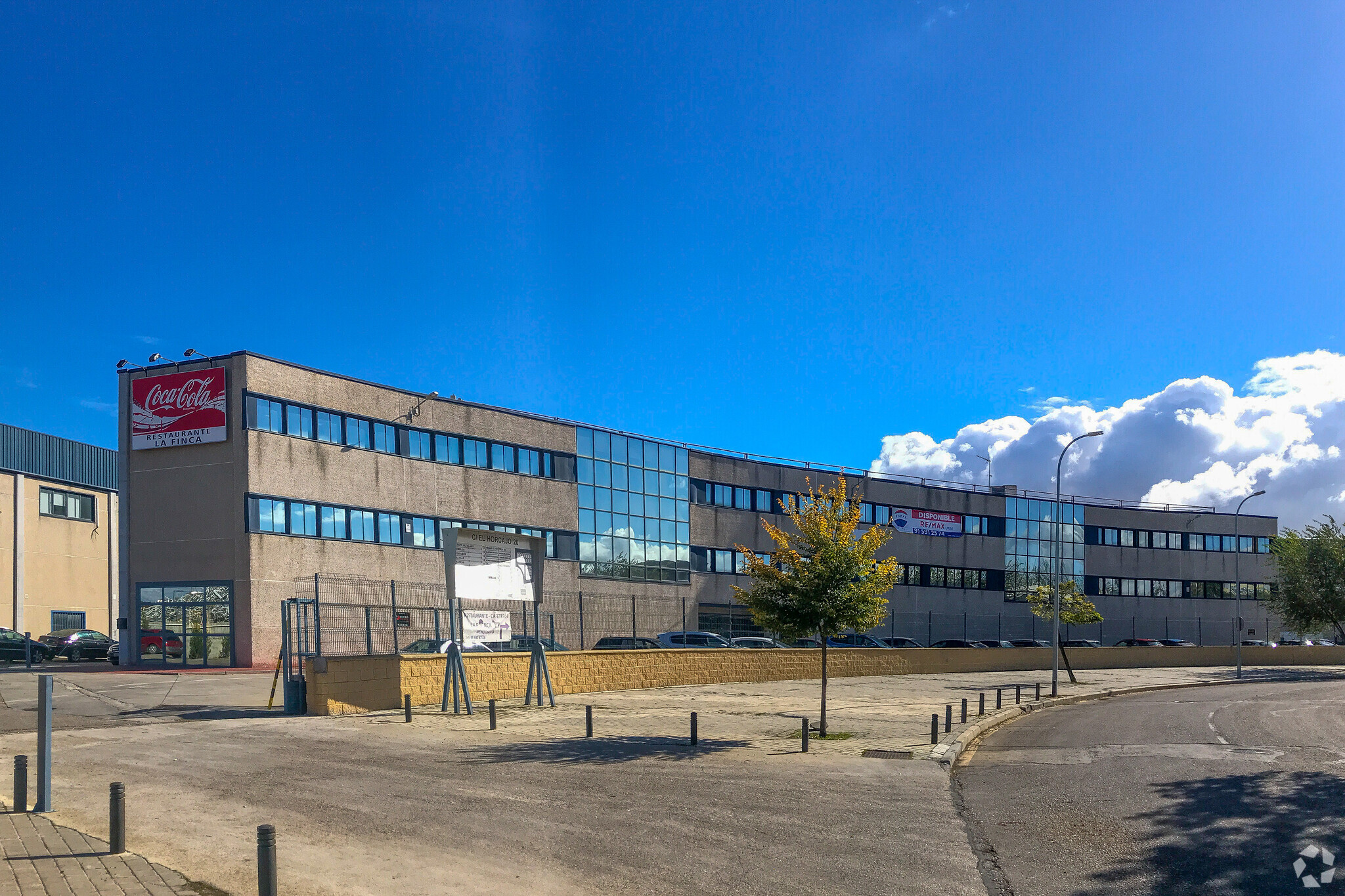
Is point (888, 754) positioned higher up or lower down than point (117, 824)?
lower down

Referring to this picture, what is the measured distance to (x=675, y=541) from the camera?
5491 cm

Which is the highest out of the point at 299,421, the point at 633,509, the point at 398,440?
the point at 299,421

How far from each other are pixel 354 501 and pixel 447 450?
526 cm

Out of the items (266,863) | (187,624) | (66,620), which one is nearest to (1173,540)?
(187,624)

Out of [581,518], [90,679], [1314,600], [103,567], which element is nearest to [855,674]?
[581,518]

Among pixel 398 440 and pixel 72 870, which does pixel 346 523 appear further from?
pixel 72 870

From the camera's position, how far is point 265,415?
3772cm

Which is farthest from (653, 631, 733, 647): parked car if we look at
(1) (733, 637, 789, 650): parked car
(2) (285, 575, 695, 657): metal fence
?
(2) (285, 575, 695, 657): metal fence

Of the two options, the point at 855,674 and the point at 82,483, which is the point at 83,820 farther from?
the point at 82,483

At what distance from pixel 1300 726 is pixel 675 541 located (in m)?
35.6

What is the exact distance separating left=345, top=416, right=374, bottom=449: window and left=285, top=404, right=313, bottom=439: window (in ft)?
5.28

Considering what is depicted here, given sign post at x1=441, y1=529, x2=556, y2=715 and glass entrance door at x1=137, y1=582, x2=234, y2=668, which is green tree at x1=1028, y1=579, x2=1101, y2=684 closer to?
sign post at x1=441, y1=529, x2=556, y2=715

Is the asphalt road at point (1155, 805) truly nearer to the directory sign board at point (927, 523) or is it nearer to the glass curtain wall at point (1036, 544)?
the directory sign board at point (927, 523)

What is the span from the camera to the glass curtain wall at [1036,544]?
70812 millimetres
